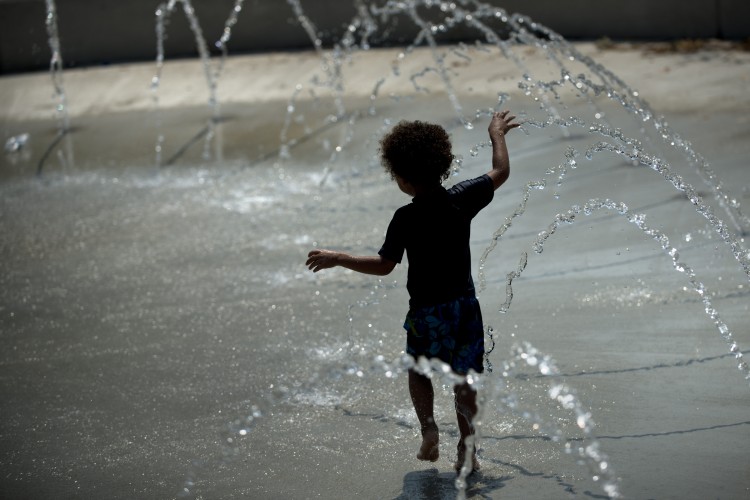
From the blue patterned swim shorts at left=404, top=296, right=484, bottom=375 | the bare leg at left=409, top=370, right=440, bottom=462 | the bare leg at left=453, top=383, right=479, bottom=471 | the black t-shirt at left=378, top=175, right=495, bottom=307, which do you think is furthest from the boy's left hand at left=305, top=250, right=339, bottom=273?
the bare leg at left=453, top=383, right=479, bottom=471

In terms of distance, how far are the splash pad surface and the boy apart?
1.08 feet

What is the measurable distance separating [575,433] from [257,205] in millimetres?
3405

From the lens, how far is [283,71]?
1004 cm

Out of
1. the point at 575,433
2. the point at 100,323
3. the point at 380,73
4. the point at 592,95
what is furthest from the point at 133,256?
the point at 380,73

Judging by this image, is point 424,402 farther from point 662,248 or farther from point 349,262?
point 662,248

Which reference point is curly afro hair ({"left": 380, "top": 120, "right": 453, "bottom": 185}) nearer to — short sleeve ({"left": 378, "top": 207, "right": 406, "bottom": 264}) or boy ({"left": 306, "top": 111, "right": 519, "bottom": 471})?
boy ({"left": 306, "top": 111, "right": 519, "bottom": 471})

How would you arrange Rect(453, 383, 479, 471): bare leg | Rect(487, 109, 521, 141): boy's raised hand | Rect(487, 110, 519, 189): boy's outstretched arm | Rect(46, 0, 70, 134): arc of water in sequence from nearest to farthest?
Rect(453, 383, 479, 471): bare leg, Rect(487, 110, 519, 189): boy's outstretched arm, Rect(487, 109, 521, 141): boy's raised hand, Rect(46, 0, 70, 134): arc of water

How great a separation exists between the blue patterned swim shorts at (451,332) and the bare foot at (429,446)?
19cm

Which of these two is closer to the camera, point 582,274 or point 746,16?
point 582,274

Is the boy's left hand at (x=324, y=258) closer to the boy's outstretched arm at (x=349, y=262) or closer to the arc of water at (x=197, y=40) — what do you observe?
the boy's outstretched arm at (x=349, y=262)

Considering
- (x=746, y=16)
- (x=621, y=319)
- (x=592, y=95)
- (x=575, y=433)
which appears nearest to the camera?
(x=575, y=433)

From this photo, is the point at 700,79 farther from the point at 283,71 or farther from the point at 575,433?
the point at 575,433

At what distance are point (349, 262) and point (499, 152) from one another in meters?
0.60

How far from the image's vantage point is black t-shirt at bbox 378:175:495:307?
2867 millimetres
